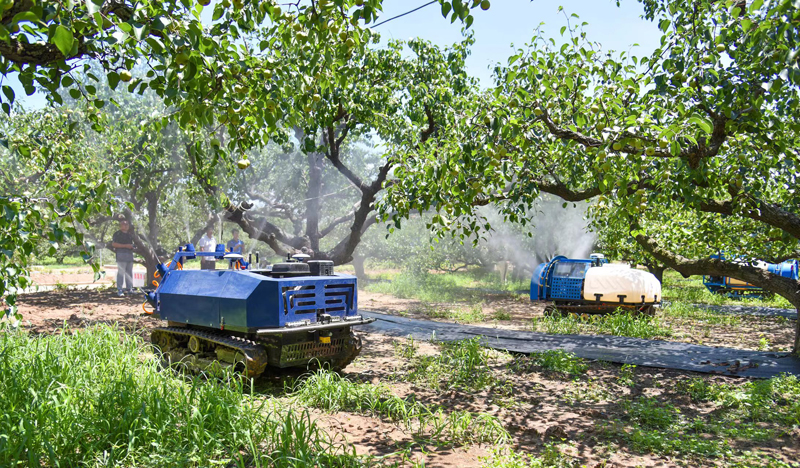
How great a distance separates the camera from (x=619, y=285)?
431 inches

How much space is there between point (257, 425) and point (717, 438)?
3.64 metres

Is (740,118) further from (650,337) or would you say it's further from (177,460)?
(650,337)

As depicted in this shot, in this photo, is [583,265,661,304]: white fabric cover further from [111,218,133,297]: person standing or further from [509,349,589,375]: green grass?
[111,218,133,297]: person standing

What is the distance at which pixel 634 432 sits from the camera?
448 cm

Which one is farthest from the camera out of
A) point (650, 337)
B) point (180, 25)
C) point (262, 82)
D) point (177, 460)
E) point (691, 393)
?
point (650, 337)

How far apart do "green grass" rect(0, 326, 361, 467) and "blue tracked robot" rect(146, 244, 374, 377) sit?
1049 mm

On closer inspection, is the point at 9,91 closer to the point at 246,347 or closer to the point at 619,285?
the point at 246,347

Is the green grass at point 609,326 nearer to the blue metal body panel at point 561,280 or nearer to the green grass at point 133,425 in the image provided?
the blue metal body panel at point 561,280

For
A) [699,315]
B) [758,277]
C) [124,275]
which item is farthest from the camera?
[124,275]

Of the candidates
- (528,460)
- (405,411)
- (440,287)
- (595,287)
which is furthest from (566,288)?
(440,287)

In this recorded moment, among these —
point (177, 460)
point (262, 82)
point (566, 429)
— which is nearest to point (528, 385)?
point (566, 429)

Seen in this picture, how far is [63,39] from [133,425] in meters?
2.62

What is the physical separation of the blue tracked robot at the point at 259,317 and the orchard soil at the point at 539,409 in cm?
45

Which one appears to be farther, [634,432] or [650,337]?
[650,337]
